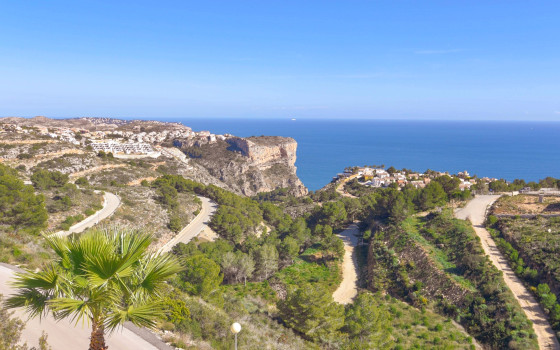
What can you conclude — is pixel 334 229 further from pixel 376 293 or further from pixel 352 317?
pixel 352 317

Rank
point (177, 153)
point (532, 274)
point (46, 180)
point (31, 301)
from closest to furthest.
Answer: point (31, 301)
point (532, 274)
point (46, 180)
point (177, 153)

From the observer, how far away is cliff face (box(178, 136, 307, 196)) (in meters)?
76.2

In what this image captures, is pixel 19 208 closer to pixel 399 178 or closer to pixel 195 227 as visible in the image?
pixel 195 227

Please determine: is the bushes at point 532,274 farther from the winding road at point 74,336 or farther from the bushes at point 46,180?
the bushes at point 46,180

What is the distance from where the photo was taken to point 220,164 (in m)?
78.2

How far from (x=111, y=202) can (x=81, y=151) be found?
995 inches

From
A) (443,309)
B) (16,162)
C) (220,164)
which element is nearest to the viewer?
(443,309)

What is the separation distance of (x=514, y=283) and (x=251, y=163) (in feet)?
222

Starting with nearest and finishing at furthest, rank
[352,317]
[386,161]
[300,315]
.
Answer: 1. [300,315]
2. [352,317]
3. [386,161]

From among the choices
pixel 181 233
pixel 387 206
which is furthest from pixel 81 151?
A: pixel 387 206

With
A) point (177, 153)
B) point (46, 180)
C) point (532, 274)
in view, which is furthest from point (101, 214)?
point (177, 153)

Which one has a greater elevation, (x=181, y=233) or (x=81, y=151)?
(x=81, y=151)

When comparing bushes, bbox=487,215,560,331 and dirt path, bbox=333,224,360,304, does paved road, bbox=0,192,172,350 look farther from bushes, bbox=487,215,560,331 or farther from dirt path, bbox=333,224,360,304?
bushes, bbox=487,215,560,331

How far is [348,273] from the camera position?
2134 centimetres
